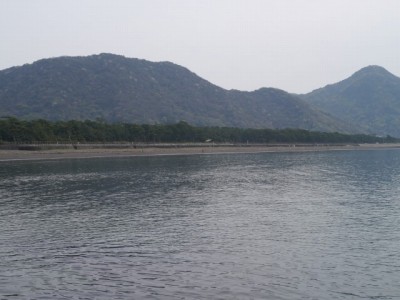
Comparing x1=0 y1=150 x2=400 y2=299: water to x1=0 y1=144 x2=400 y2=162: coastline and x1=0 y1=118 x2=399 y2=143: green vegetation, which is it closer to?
x1=0 y1=144 x2=400 y2=162: coastline

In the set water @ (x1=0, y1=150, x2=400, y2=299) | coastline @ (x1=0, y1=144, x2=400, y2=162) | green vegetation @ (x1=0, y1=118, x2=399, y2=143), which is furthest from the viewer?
green vegetation @ (x1=0, y1=118, x2=399, y2=143)

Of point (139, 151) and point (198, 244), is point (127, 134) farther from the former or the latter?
point (198, 244)

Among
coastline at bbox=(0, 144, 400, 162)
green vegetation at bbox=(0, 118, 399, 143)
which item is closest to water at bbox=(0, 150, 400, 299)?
coastline at bbox=(0, 144, 400, 162)

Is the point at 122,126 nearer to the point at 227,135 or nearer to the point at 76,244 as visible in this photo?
the point at 227,135

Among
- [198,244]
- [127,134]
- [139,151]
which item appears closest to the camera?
[198,244]

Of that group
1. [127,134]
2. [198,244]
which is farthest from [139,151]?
[198,244]

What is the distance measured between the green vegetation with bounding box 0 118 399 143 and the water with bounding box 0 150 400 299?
6907 centimetres

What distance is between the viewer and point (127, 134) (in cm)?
14125

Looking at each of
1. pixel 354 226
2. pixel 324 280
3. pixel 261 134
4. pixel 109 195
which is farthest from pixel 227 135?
pixel 324 280

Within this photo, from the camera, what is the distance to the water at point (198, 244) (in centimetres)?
1897

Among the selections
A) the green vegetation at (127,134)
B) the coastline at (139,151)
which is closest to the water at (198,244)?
the coastline at (139,151)

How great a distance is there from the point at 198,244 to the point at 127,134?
117694 mm

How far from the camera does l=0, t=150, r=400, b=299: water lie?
747 inches

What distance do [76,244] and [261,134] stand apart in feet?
510
